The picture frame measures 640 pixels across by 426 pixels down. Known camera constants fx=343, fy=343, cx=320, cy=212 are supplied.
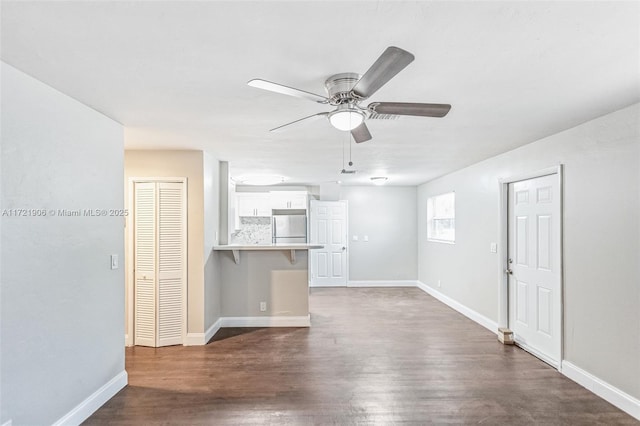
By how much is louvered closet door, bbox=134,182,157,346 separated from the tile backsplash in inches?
139

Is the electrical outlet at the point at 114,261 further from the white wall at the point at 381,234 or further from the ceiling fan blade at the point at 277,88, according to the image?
the white wall at the point at 381,234

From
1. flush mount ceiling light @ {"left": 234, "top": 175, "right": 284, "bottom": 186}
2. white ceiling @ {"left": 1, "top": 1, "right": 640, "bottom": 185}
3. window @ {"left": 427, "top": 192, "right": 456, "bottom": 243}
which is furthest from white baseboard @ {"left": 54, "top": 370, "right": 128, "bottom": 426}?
window @ {"left": 427, "top": 192, "right": 456, "bottom": 243}

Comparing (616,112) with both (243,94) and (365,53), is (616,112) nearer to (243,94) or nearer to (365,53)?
(365,53)

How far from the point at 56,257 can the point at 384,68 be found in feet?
7.71

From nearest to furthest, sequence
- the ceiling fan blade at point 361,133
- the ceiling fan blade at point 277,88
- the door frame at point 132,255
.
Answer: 1. the ceiling fan blade at point 277,88
2. the ceiling fan blade at point 361,133
3. the door frame at point 132,255

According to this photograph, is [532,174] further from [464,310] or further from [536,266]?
[464,310]

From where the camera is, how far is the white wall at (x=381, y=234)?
785 centimetres

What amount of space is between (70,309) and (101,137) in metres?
1.33

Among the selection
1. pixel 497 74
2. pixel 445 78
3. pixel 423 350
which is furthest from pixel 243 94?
pixel 423 350

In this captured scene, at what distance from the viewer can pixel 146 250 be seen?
4.02m

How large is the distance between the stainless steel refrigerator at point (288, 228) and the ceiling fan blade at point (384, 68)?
18.8 feet

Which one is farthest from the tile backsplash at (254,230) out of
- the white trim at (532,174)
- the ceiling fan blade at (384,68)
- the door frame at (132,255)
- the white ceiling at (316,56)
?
the ceiling fan blade at (384,68)

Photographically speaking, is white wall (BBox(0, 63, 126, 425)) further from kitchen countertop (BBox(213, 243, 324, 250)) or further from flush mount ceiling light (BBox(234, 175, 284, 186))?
flush mount ceiling light (BBox(234, 175, 284, 186))

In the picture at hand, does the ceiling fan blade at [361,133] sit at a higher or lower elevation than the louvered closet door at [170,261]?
higher
